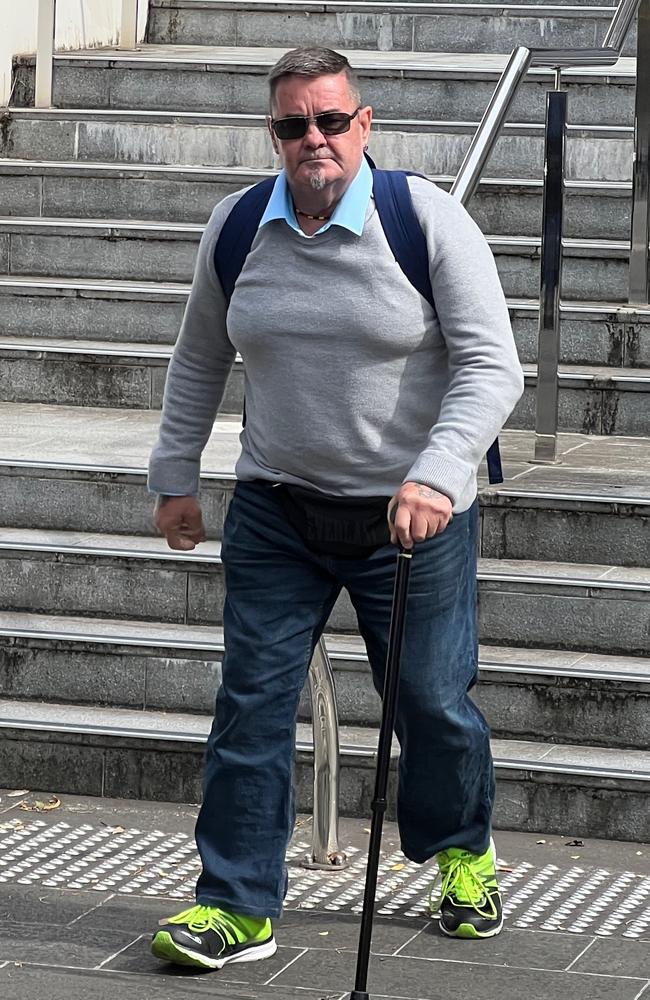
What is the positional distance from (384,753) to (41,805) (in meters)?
1.57

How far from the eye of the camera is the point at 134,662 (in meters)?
5.07

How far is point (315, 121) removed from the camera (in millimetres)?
3615

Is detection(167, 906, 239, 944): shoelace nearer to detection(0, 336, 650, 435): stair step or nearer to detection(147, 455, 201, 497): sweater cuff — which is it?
detection(147, 455, 201, 497): sweater cuff

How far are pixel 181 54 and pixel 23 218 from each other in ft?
5.03

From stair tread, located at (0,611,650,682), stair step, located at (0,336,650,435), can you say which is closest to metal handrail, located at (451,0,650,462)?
stair step, located at (0,336,650,435)

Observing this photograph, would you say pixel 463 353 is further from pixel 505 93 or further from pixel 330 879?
pixel 505 93

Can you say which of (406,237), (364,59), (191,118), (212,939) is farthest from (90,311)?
(212,939)

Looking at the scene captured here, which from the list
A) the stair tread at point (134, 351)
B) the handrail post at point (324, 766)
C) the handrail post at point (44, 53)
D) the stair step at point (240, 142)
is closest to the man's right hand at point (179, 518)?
the handrail post at point (324, 766)

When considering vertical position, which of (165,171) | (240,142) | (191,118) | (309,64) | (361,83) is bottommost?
(309,64)

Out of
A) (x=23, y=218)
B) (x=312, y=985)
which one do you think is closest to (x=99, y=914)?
(x=312, y=985)

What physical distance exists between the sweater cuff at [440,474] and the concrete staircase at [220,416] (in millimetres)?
1313

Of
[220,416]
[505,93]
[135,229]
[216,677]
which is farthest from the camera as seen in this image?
[135,229]

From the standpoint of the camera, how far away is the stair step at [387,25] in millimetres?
8930

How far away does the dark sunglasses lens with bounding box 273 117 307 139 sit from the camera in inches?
142
